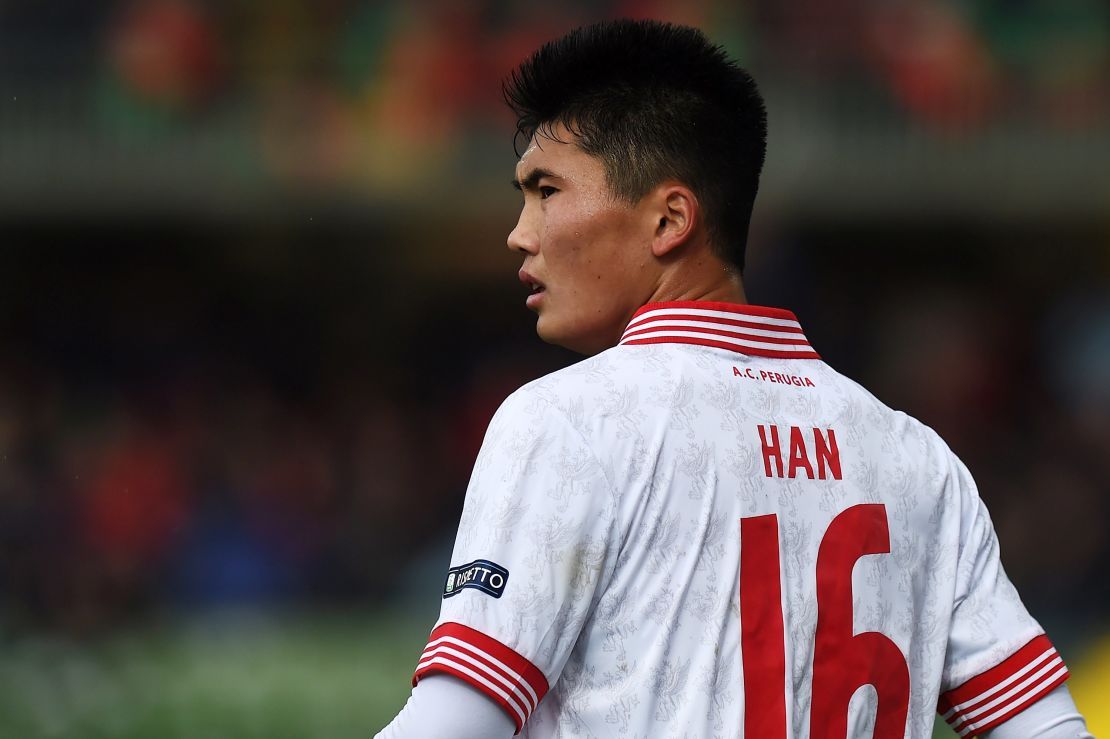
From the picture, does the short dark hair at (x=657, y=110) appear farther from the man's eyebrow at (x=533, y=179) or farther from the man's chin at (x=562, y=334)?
the man's chin at (x=562, y=334)

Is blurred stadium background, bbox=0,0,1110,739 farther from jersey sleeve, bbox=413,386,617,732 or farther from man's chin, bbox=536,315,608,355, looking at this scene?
jersey sleeve, bbox=413,386,617,732

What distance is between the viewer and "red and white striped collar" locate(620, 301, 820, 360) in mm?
1792

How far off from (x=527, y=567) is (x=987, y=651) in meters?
0.63

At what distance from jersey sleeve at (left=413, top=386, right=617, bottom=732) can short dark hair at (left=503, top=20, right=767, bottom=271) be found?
0.41 metres

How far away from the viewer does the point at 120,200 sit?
891cm

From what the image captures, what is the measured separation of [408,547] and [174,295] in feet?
8.02

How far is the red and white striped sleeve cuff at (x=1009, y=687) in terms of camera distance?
1845 millimetres

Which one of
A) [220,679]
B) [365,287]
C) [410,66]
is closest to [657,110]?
[220,679]

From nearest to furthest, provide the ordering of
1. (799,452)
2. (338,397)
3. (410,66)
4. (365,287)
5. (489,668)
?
(489,668) < (799,452) < (338,397) < (410,66) < (365,287)

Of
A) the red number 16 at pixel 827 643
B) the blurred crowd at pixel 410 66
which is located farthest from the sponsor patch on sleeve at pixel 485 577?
the blurred crowd at pixel 410 66

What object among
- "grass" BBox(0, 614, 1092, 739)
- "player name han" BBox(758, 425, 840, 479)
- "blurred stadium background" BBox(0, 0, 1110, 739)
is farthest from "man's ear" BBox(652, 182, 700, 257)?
"blurred stadium background" BBox(0, 0, 1110, 739)

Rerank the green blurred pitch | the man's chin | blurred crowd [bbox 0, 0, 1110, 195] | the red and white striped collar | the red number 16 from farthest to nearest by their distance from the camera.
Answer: blurred crowd [bbox 0, 0, 1110, 195]
the green blurred pitch
the man's chin
the red and white striped collar
the red number 16

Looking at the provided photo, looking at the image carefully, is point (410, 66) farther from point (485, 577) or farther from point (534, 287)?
point (485, 577)

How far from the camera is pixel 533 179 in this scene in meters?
1.92
